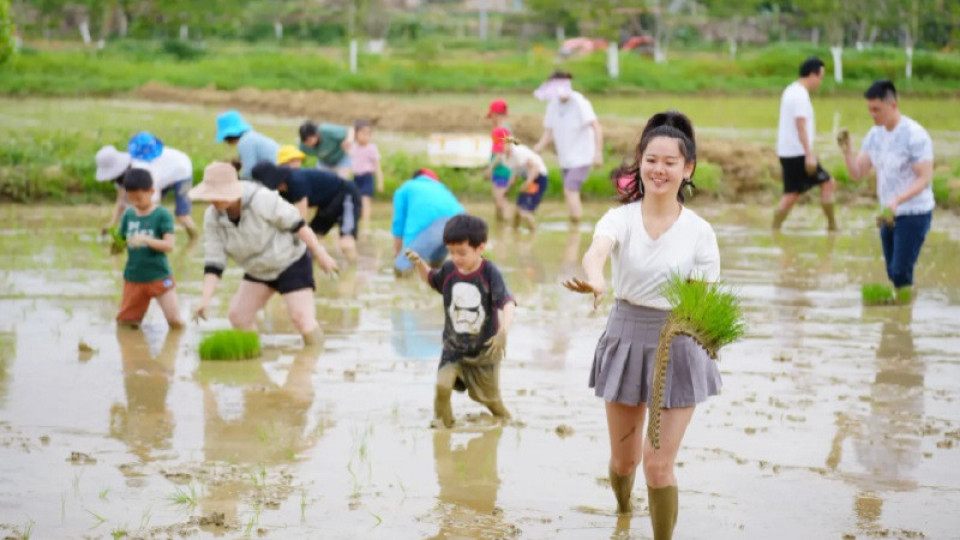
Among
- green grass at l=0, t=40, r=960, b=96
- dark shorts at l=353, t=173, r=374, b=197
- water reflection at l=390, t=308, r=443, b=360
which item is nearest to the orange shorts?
water reflection at l=390, t=308, r=443, b=360

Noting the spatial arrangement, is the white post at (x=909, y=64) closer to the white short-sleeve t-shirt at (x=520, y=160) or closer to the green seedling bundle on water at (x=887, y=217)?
the white short-sleeve t-shirt at (x=520, y=160)

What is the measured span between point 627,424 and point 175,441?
2.69m

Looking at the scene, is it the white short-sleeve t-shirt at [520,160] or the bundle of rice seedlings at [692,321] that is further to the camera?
the white short-sleeve t-shirt at [520,160]

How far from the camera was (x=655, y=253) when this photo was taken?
5559mm

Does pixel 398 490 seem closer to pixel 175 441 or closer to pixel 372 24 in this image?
pixel 175 441

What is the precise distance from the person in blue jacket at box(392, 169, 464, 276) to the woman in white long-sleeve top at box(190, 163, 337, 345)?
174 centimetres

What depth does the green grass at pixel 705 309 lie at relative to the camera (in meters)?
5.29

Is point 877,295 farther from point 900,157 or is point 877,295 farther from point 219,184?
point 219,184

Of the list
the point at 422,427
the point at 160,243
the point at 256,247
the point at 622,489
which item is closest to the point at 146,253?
the point at 160,243

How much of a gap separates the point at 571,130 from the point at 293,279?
6702mm

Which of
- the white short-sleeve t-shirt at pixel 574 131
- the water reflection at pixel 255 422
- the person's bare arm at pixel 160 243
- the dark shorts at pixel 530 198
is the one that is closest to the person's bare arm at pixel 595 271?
the water reflection at pixel 255 422

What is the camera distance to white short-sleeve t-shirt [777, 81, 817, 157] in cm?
1470

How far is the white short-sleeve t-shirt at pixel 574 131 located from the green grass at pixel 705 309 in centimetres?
1066

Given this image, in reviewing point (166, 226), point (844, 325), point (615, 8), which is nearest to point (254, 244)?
point (166, 226)
